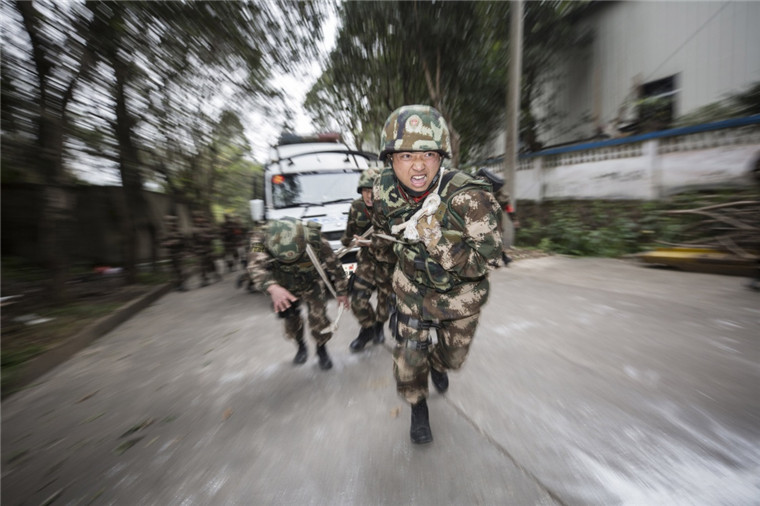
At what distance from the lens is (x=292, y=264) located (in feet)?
10.5

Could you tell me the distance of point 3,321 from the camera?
4.63 m

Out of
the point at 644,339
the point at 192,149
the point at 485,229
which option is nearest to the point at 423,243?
the point at 485,229

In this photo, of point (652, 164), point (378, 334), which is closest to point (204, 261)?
point (378, 334)

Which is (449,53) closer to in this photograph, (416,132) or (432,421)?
(416,132)

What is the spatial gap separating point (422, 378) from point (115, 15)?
20.0 feet

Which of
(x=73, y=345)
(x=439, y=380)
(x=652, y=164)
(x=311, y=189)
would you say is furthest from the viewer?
(x=652, y=164)

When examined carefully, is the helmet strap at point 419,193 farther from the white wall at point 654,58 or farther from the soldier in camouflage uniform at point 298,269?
the white wall at point 654,58

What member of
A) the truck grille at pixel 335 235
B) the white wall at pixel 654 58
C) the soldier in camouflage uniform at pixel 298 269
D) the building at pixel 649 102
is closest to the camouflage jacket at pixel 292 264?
the soldier in camouflage uniform at pixel 298 269

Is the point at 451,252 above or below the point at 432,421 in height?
above

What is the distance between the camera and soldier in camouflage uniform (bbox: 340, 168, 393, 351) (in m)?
3.45

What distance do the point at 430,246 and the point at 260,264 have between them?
1695 mm

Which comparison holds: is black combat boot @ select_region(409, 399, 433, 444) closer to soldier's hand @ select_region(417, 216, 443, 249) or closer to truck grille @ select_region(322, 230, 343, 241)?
soldier's hand @ select_region(417, 216, 443, 249)

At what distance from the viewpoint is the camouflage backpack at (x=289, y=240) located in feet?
10.0

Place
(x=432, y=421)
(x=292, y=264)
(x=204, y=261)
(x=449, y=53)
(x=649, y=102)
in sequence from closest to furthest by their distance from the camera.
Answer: (x=432, y=421)
(x=292, y=264)
(x=204, y=261)
(x=649, y=102)
(x=449, y=53)
